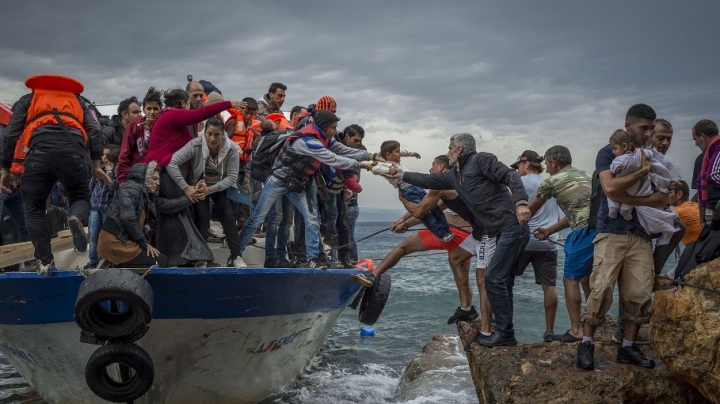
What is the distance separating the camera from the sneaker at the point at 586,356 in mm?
5898

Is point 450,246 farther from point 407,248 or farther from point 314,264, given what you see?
point 314,264

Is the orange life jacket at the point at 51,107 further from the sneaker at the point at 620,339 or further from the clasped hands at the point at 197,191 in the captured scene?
the sneaker at the point at 620,339

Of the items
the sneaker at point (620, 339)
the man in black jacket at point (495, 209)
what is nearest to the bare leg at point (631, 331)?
the sneaker at point (620, 339)

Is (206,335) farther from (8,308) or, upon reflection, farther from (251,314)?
(8,308)

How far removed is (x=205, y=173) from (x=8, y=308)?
230cm

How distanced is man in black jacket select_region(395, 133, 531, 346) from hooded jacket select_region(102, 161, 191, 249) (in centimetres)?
310

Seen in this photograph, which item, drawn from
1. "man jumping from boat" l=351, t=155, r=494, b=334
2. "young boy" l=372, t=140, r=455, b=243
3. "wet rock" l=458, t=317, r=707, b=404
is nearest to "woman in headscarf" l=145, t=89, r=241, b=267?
"man jumping from boat" l=351, t=155, r=494, b=334

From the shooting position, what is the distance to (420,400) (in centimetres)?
877

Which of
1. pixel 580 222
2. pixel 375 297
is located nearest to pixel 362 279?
pixel 375 297

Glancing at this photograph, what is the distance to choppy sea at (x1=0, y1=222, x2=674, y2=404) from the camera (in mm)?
9195

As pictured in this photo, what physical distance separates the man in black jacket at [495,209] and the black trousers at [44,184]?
3815 mm

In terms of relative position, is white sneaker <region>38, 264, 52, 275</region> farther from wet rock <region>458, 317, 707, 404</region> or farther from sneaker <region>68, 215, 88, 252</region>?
wet rock <region>458, 317, 707, 404</region>

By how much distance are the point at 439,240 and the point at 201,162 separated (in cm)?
301

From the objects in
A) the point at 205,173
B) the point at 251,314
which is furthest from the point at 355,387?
the point at 205,173
